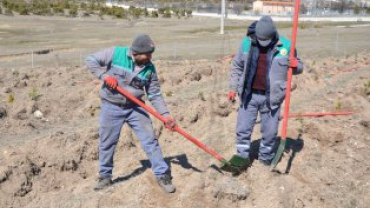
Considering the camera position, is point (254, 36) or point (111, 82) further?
point (254, 36)

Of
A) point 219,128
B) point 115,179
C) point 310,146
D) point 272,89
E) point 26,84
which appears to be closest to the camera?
point 272,89

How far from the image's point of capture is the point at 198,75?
11.9 m

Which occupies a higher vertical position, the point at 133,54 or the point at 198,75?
the point at 133,54

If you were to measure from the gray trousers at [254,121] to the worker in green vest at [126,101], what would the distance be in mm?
945

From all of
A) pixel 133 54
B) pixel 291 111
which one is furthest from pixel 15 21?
pixel 133 54

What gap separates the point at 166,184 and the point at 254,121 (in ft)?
4.35

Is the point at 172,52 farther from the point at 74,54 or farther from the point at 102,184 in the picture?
the point at 102,184

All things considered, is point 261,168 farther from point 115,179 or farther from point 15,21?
point 15,21

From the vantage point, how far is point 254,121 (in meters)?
5.67

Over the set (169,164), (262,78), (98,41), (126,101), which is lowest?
(169,164)

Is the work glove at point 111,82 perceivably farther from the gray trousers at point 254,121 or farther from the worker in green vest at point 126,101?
the gray trousers at point 254,121

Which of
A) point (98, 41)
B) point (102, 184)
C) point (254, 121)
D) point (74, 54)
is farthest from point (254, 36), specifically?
point (98, 41)

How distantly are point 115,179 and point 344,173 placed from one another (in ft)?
8.85

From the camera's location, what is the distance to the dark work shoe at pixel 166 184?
5020mm
